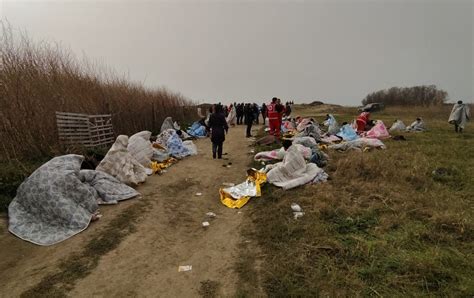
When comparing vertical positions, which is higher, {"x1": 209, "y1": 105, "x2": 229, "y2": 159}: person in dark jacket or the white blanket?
{"x1": 209, "y1": 105, "x2": 229, "y2": 159}: person in dark jacket

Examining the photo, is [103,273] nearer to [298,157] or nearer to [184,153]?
[298,157]

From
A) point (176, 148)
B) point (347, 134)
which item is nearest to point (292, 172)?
point (176, 148)

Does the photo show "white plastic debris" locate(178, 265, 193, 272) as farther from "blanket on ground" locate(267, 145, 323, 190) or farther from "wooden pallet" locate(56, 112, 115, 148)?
"wooden pallet" locate(56, 112, 115, 148)

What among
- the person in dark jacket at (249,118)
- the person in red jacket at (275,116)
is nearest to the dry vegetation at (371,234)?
the person in red jacket at (275,116)

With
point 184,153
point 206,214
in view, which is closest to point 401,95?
point 184,153

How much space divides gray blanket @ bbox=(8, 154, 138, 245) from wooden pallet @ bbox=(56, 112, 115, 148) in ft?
10.2

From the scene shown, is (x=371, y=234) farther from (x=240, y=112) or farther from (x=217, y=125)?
(x=240, y=112)

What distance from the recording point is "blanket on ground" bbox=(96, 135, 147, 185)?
734cm

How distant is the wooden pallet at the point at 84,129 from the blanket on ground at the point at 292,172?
18.6 feet

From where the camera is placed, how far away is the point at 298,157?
24.3ft

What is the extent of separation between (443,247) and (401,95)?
53.7 m

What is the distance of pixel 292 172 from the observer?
23.9 feet

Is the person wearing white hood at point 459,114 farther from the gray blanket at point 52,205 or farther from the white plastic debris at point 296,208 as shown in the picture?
the gray blanket at point 52,205

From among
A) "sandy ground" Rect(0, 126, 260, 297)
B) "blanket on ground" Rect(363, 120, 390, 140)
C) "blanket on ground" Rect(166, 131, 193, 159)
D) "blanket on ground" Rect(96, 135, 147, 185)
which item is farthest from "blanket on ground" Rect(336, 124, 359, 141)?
"blanket on ground" Rect(96, 135, 147, 185)
